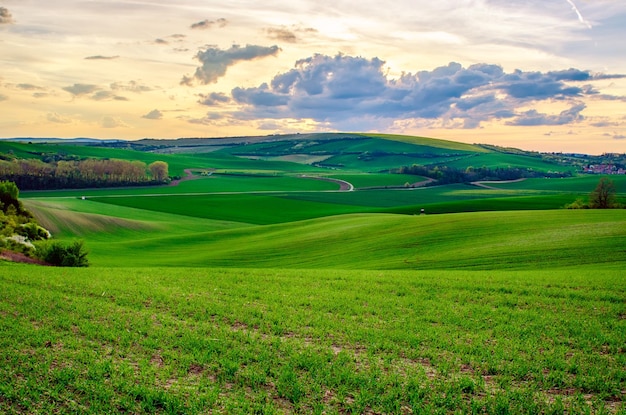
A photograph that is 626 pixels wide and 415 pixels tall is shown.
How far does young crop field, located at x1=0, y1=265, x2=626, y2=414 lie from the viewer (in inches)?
395

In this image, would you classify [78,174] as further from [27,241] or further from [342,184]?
[27,241]

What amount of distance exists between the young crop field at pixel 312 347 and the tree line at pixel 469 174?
129 metres

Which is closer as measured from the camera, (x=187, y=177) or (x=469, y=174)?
(x=187, y=177)

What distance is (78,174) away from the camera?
116438 mm

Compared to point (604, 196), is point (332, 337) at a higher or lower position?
lower

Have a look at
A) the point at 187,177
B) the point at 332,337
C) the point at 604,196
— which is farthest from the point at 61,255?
the point at 187,177

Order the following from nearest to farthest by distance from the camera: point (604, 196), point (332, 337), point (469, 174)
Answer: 1. point (332, 337)
2. point (604, 196)
3. point (469, 174)

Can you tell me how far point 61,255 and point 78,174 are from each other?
307ft

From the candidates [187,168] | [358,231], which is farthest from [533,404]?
[187,168]

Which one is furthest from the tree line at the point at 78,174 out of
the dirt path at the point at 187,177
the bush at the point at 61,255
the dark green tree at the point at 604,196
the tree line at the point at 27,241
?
the dark green tree at the point at 604,196

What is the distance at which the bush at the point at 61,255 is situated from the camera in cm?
3169

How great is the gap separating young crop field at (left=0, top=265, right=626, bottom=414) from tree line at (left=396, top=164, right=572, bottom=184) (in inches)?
5098

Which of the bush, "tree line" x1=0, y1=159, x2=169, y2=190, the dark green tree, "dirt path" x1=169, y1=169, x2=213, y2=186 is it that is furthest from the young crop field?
"dirt path" x1=169, y1=169, x2=213, y2=186

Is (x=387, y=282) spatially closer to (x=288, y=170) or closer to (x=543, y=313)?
(x=543, y=313)
